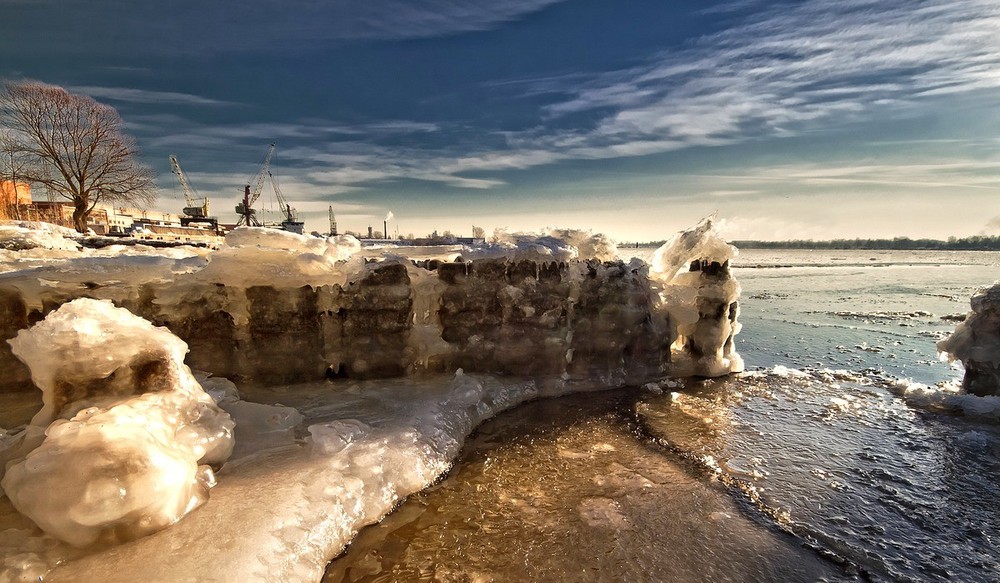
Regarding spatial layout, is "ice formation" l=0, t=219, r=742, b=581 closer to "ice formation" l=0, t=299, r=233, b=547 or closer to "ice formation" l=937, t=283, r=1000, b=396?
"ice formation" l=0, t=299, r=233, b=547

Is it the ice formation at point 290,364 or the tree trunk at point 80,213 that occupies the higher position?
the tree trunk at point 80,213

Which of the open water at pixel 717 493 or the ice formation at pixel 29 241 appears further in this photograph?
the ice formation at pixel 29 241

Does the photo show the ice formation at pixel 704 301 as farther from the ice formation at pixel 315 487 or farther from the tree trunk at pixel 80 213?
the tree trunk at pixel 80 213

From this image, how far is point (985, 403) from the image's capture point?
563 centimetres

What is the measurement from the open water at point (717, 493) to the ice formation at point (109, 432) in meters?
1.27

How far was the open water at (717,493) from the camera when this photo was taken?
274 centimetres

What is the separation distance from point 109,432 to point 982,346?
10.2 m

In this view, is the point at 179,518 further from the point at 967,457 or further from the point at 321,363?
the point at 967,457

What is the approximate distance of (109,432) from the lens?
2590 mm

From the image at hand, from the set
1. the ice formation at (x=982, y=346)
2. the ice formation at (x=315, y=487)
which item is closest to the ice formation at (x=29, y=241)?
the ice formation at (x=315, y=487)

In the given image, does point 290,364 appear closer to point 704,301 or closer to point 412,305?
point 412,305

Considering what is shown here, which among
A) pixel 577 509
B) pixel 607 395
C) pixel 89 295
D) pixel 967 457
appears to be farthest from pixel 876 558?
pixel 89 295

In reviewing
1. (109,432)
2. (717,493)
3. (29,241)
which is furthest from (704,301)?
(29,241)

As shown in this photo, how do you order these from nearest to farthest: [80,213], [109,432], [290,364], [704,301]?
[109,432] < [290,364] < [704,301] < [80,213]
